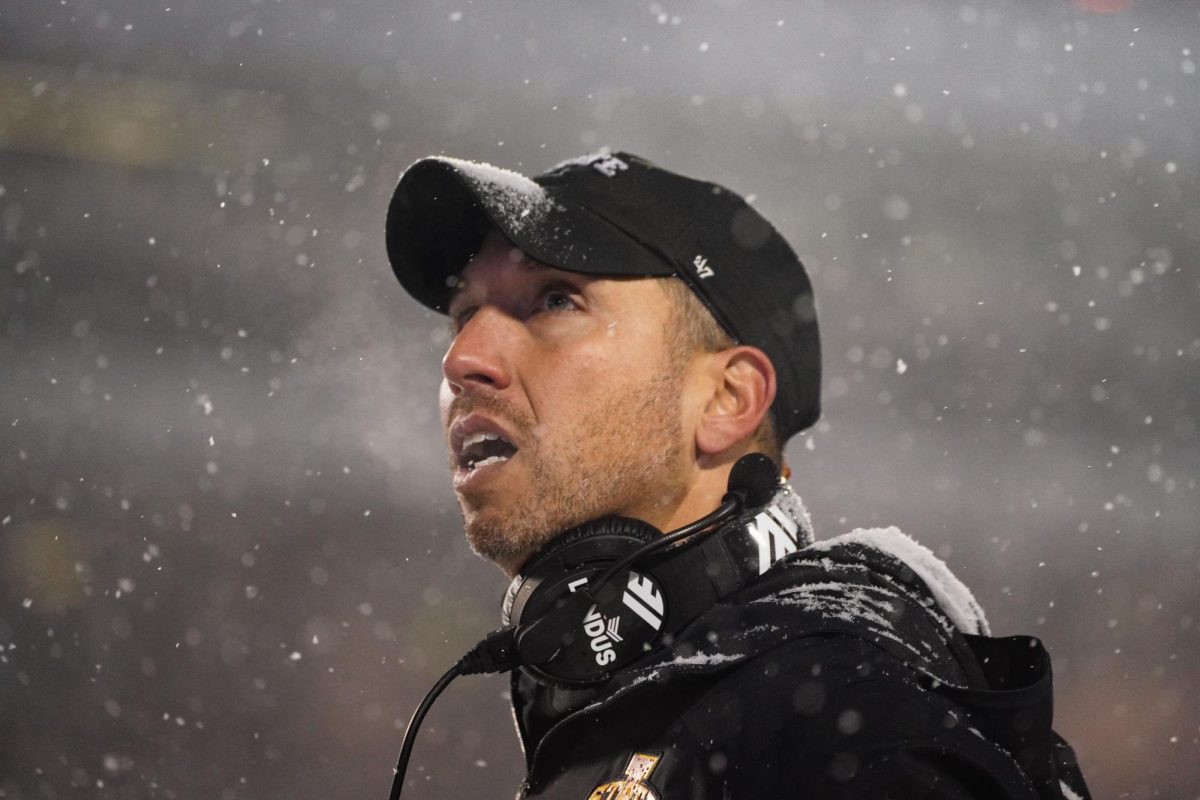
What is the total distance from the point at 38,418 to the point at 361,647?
5.26 ft

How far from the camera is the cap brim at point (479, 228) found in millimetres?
1434

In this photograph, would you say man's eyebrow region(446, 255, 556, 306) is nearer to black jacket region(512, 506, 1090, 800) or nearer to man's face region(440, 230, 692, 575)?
man's face region(440, 230, 692, 575)

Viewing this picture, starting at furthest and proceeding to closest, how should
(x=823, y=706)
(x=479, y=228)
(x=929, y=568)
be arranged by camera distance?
1. (x=479, y=228)
2. (x=929, y=568)
3. (x=823, y=706)

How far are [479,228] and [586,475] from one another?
45 cm

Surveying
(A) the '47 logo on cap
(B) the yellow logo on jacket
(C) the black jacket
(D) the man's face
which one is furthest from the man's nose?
(B) the yellow logo on jacket

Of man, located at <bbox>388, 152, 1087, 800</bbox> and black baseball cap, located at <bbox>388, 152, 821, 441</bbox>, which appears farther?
black baseball cap, located at <bbox>388, 152, 821, 441</bbox>

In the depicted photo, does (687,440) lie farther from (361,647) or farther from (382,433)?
(361,647)

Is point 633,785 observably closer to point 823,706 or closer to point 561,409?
point 823,706

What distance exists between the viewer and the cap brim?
143cm

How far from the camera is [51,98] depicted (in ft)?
12.2

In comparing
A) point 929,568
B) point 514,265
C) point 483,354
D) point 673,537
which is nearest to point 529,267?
point 514,265

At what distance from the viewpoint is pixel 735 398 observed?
1.53 metres

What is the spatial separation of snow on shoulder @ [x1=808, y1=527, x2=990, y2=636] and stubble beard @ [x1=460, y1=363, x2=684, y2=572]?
0.84ft

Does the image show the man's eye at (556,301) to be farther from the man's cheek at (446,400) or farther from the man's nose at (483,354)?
the man's cheek at (446,400)
